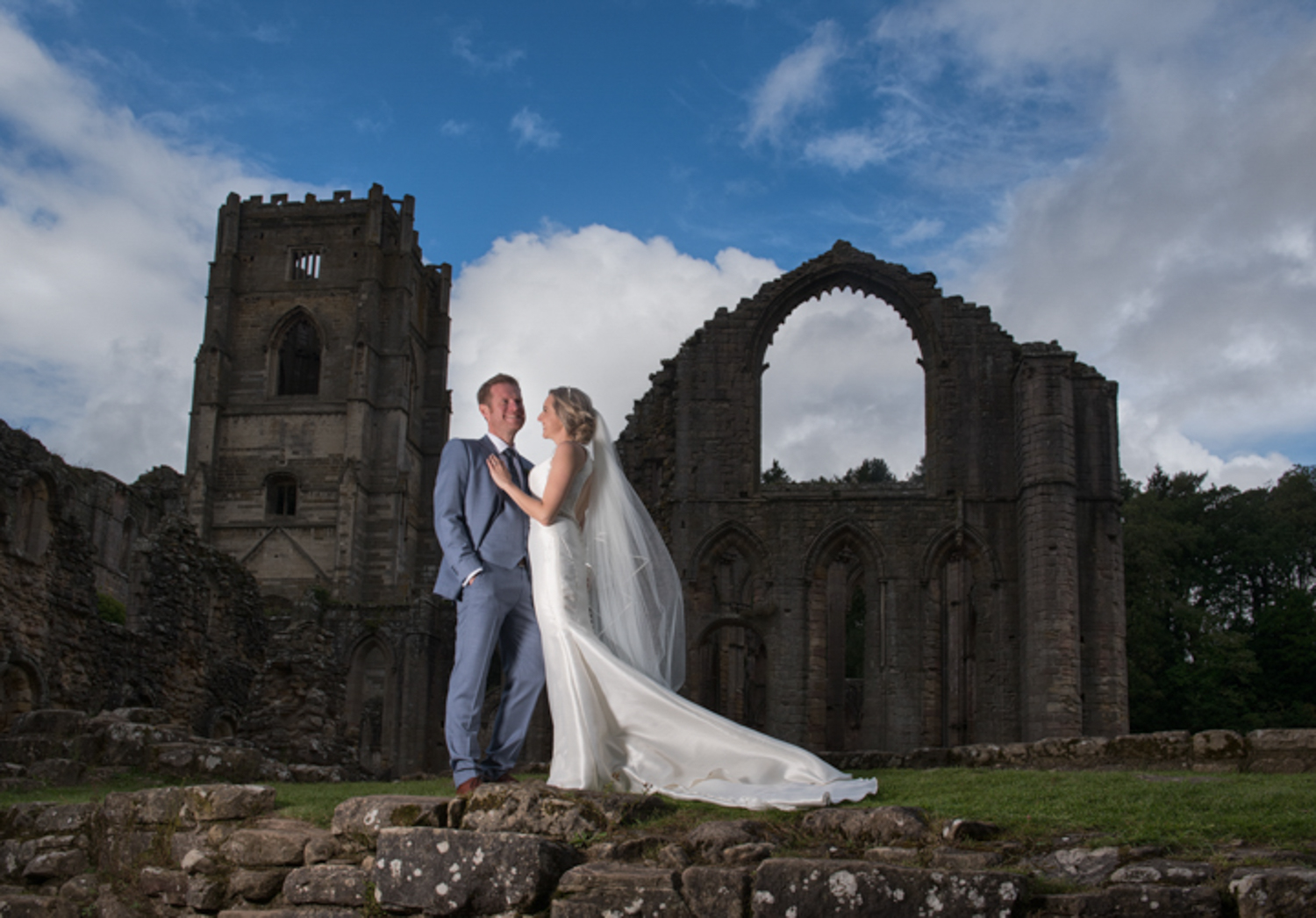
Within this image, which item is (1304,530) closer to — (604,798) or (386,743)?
(386,743)

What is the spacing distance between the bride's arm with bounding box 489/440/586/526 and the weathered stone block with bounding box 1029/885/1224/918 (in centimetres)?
273

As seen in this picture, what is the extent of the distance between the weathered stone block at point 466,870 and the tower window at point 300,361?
52.0 metres

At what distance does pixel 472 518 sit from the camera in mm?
5656

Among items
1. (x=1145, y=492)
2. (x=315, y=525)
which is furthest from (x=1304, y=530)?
(x=315, y=525)

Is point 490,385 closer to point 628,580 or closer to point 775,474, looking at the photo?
point 628,580

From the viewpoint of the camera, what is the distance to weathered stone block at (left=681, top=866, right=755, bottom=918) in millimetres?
3986

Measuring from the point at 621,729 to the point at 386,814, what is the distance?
115cm

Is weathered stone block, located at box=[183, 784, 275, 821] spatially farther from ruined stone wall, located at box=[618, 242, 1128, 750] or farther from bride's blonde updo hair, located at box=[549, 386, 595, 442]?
ruined stone wall, located at box=[618, 242, 1128, 750]

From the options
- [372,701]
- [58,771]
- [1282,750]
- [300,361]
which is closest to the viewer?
[1282,750]

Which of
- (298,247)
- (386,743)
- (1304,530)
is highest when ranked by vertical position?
(298,247)

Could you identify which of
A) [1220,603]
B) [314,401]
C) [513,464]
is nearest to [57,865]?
[513,464]

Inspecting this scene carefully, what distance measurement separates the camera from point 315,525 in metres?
51.8

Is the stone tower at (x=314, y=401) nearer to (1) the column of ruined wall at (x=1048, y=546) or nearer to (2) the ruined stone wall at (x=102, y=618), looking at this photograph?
(2) the ruined stone wall at (x=102, y=618)

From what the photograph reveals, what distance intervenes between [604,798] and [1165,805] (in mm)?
2168
